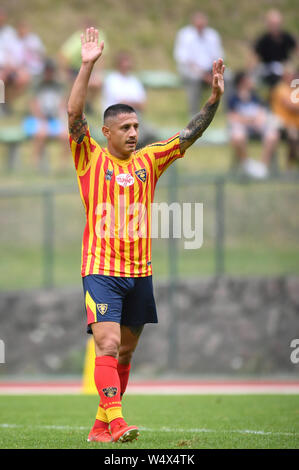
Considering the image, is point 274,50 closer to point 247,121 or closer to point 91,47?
point 247,121

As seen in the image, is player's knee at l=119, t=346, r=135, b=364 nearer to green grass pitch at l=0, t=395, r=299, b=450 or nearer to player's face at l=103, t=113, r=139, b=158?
green grass pitch at l=0, t=395, r=299, b=450

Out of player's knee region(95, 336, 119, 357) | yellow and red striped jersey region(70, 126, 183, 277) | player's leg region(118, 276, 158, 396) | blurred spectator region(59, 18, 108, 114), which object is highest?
blurred spectator region(59, 18, 108, 114)

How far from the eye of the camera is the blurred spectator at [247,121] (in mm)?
18203

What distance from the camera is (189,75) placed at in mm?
20438

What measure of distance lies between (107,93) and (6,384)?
6.89 metres

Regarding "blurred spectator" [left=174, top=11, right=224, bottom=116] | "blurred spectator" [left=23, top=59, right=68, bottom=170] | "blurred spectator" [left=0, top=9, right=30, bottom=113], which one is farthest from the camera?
"blurred spectator" [left=174, top=11, right=224, bottom=116]

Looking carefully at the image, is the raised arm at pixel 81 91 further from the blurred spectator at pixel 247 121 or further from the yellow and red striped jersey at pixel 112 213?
the blurred spectator at pixel 247 121

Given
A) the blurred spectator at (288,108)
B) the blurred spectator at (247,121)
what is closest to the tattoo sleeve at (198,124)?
the blurred spectator at (288,108)

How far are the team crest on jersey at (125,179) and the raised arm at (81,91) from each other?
437 millimetres

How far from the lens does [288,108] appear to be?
17.9m

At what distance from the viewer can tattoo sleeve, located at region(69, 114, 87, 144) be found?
707 cm

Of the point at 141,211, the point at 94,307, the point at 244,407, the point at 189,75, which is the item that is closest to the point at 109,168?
the point at 141,211

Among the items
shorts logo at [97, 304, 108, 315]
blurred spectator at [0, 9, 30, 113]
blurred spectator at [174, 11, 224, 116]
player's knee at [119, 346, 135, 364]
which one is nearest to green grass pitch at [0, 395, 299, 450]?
player's knee at [119, 346, 135, 364]

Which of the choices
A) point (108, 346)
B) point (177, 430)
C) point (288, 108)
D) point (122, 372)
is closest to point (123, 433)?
point (108, 346)
